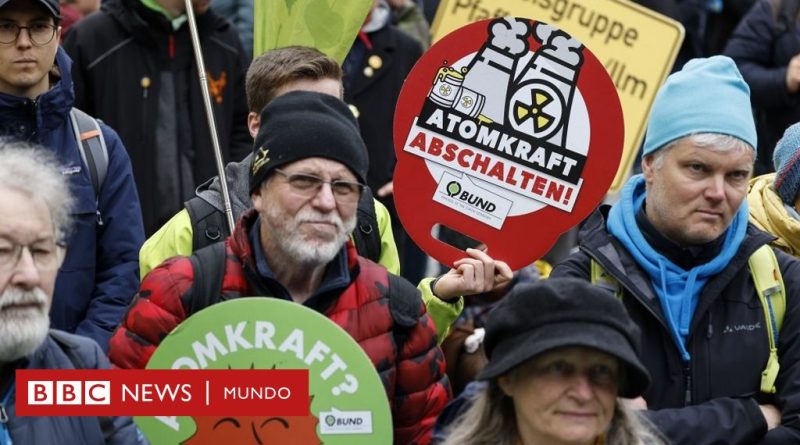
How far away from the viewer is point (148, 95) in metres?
8.43

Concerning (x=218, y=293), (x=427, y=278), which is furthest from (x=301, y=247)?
(x=427, y=278)

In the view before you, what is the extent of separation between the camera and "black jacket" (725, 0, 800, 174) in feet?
32.7

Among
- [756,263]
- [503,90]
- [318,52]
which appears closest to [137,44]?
[318,52]

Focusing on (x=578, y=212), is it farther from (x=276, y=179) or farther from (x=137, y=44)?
(x=137, y=44)

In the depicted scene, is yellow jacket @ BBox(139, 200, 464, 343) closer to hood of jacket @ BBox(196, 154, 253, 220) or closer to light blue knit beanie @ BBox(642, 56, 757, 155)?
hood of jacket @ BBox(196, 154, 253, 220)

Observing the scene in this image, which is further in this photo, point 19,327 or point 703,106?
point 703,106

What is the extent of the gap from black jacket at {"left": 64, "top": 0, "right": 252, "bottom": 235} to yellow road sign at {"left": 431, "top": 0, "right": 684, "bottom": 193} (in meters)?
1.50

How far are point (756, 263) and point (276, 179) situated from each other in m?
1.56

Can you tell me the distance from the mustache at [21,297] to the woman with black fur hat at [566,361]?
108 cm

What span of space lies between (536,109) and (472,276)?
1.80ft

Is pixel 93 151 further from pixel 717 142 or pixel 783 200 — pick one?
pixel 783 200

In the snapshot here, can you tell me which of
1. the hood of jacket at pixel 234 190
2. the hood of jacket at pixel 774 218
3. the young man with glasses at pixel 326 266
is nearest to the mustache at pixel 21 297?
the young man with glasses at pixel 326 266

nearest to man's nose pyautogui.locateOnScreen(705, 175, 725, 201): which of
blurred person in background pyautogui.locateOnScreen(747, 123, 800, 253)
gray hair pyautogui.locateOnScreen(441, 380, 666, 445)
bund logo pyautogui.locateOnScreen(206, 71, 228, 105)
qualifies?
blurred person in background pyautogui.locateOnScreen(747, 123, 800, 253)

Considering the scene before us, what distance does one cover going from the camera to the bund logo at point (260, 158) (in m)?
5.14
